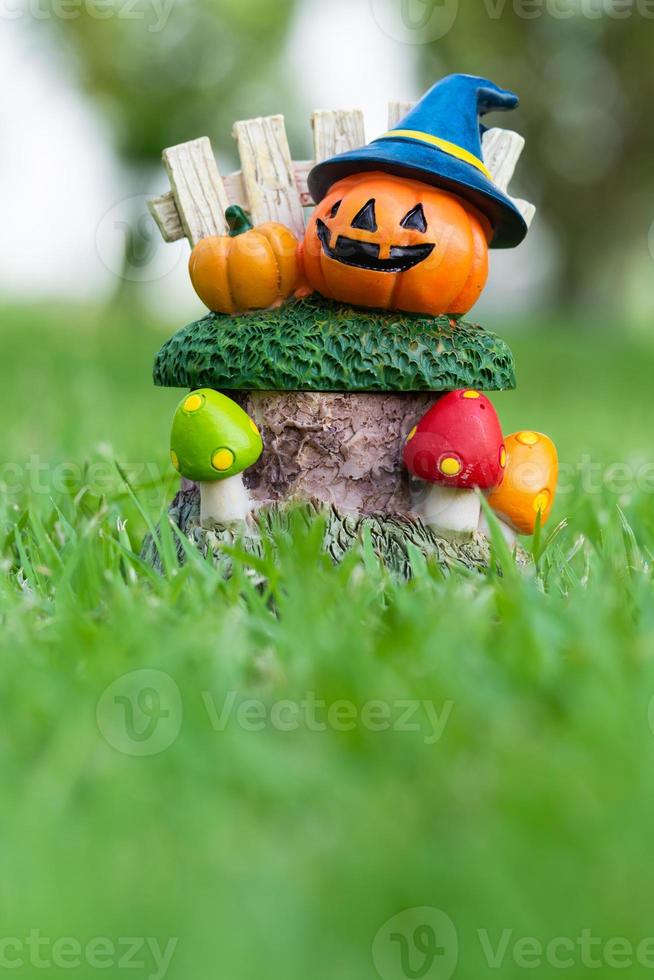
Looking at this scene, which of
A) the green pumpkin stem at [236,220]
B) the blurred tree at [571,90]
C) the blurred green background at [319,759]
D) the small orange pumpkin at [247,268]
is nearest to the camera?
the blurred green background at [319,759]

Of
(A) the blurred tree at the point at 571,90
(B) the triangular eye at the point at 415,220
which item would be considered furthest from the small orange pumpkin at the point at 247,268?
(A) the blurred tree at the point at 571,90

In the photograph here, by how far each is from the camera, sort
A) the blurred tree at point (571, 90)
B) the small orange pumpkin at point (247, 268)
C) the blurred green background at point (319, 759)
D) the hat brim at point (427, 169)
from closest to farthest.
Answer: the blurred green background at point (319, 759)
the hat brim at point (427, 169)
the small orange pumpkin at point (247, 268)
the blurred tree at point (571, 90)

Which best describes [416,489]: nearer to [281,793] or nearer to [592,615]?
[592,615]

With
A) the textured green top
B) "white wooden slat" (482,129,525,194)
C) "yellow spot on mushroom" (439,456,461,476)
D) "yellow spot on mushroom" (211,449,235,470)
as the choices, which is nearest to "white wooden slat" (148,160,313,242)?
the textured green top

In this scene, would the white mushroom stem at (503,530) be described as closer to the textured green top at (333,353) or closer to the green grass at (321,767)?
the green grass at (321,767)

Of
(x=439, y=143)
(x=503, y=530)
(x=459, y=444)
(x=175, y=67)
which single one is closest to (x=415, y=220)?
(x=439, y=143)

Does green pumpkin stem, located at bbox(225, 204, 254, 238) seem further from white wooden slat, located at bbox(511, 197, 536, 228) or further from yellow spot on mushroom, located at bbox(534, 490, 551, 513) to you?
yellow spot on mushroom, located at bbox(534, 490, 551, 513)
